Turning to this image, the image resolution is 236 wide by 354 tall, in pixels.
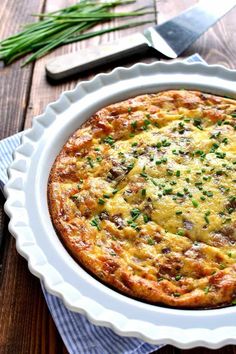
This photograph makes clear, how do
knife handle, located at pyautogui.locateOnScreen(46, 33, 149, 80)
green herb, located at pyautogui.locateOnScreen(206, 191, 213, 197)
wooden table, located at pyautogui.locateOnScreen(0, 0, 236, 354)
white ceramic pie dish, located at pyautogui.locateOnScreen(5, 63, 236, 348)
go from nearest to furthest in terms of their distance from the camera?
white ceramic pie dish, located at pyautogui.locateOnScreen(5, 63, 236, 348), wooden table, located at pyautogui.locateOnScreen(0, 0, 236, 354), green herb, located at pyautogui.locateOnScreen(206, 191, 213, 197), knife handle, located at pyautogui.locateOnScreen(46, 33, 149, 80)

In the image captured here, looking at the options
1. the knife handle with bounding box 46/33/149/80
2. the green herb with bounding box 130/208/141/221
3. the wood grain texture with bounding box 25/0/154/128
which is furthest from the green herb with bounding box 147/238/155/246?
the knife handle with bounding box 46/33/149/80

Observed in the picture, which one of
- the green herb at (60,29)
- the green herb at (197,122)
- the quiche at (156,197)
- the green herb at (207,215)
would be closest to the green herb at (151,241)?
the quiche at (156,197)

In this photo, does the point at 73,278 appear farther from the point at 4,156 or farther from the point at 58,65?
the point at 58,65

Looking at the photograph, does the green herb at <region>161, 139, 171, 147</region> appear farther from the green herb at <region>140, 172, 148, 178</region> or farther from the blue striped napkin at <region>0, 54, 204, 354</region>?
the blue striped napkin at <region>0, 54, 204, 354</region>

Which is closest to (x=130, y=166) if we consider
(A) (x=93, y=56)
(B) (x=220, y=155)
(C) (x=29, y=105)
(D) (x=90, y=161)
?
(D) (x=90, y=161)

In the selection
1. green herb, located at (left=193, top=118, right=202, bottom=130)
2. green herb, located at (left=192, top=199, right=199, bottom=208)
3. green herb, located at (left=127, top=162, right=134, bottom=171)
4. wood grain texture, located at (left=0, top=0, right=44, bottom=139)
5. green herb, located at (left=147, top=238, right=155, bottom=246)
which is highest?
wood grain texture, located at (left=0, top=0, right=44, bottom=139)

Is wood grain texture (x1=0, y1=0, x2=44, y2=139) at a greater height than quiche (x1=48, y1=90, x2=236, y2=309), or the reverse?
wood grain texture (x1=0, y1=0, x2=44, y2=139)

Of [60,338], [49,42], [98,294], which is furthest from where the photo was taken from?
[49,42]

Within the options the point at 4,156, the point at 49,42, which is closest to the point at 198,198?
the point at 4,156
